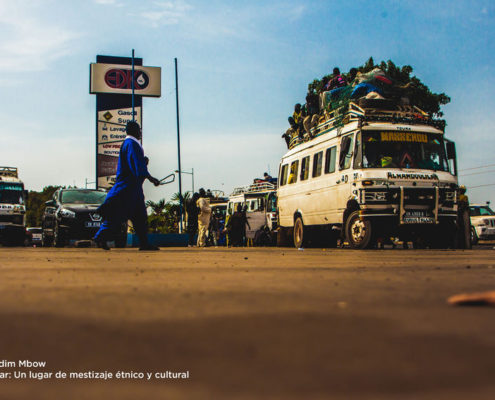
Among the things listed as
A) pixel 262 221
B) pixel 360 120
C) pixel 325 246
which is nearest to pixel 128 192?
pixel 360 120

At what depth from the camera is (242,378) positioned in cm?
199

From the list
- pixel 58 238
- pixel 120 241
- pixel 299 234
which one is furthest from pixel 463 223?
pixel 58 238

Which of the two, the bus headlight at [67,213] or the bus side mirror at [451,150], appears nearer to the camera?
the bus side mirror at [451,150]

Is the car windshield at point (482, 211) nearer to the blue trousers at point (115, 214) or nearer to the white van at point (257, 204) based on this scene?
the white van at point (257, 204)

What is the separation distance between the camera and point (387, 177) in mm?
13758

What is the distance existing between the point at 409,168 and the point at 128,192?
18.5 feet

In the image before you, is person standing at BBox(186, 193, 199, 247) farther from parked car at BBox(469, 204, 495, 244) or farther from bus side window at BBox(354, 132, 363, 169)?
bus side window at BBox(354, 132, 363, 169)

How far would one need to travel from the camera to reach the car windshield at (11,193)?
28250mm

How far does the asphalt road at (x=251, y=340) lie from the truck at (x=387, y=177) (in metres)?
9.14

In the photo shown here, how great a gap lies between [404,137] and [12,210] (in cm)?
1864

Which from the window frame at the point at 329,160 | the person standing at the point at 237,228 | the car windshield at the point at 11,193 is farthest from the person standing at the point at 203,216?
the window frame at the point at 329,160

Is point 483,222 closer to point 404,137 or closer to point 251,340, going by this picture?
point 404,137

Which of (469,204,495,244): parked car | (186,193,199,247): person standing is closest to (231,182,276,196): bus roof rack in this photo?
(186,193,199,247): person standing

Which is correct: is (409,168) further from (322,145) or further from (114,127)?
(114,127)
